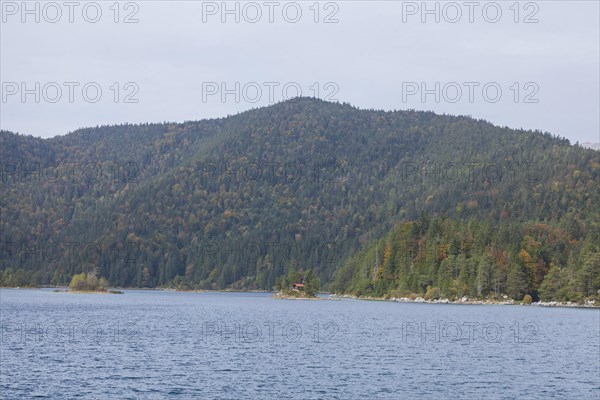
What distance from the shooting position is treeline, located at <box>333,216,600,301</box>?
167875mm

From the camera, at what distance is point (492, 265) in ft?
568

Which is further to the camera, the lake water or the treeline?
the treeline

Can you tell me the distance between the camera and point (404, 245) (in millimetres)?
198125

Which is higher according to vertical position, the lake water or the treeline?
the treeline

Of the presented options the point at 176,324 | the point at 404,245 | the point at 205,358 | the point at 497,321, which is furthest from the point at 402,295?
the point at 205,358

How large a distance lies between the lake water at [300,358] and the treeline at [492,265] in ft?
148

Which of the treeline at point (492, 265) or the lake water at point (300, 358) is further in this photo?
the treeline at point (492, 265)

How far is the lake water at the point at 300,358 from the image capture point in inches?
2322

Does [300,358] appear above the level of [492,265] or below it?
below

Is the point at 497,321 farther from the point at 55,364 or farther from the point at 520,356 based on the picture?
the point at 55,364

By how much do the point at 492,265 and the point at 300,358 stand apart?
344 ft

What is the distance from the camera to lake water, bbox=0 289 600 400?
59.0 m

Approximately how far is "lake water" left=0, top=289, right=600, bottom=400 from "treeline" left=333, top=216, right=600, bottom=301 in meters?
45.1

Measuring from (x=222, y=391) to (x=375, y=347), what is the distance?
30.3 metres
